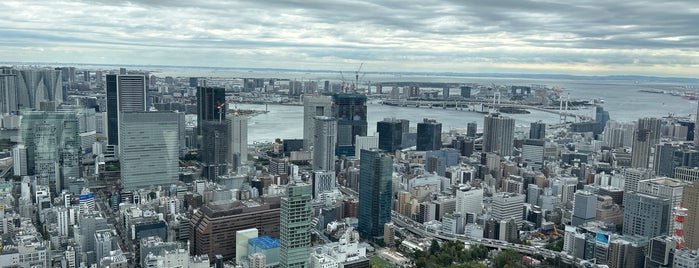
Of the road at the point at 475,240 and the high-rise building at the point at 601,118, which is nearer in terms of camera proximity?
the road at the point at 475,240

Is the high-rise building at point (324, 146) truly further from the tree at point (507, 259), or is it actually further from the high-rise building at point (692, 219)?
the high-rise building at point (692, 219)

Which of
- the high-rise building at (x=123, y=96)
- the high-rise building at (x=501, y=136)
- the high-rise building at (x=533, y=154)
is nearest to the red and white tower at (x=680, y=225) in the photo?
the high-rise building at (x=533, y=154)

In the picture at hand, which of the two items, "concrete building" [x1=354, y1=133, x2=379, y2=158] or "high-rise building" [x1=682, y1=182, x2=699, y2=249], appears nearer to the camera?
"high-rise building" [x1=682, y1=182, x2=699, y2=249]

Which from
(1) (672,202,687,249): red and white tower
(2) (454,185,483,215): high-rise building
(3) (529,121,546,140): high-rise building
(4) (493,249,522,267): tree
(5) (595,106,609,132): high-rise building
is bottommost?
(4) (493,249,522,267): tree

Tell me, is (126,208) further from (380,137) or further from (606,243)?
(380,137)

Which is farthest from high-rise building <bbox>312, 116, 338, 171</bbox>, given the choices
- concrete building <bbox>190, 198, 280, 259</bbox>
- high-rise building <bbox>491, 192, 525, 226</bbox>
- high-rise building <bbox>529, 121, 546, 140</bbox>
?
high-rise building <bbox>529, 121, 546, 140</bbox>

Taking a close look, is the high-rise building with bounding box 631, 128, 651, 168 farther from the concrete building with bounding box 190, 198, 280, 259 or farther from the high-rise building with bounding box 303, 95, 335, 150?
the concrete building with bounding box 190, 198, 280, 259

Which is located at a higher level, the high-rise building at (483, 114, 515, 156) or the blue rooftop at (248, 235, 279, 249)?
the high-rise building at (483, 114, 515, 156)

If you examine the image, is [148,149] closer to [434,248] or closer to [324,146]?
[324,146]
